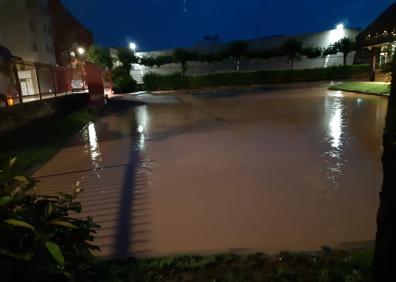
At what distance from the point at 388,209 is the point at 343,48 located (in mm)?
41535

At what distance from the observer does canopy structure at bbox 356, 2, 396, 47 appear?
2095 centimetres

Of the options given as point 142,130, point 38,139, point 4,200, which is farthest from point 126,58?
point 4,200

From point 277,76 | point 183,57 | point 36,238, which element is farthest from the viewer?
point 183,57

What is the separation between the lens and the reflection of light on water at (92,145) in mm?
8407

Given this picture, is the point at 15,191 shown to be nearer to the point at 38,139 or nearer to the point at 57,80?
the point at 38,139

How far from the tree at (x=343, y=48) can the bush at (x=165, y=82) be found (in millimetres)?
17980

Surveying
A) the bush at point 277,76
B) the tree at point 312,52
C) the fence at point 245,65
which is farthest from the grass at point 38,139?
the tree at point 312,52

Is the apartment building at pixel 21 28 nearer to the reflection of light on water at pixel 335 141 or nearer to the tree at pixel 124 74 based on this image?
the tree at pixel 124 74

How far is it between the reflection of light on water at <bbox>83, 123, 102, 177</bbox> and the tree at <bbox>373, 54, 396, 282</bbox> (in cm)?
644

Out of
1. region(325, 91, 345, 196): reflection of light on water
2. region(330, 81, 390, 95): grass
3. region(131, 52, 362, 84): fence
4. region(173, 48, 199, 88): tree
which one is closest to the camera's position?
region(325, 91, 345, 196): reflection of light on water

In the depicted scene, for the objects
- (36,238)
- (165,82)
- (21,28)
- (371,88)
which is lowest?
(371,88)

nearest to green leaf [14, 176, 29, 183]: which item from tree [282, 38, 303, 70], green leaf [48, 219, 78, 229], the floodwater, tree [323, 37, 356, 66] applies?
green leaf [48, 219, 78, 229]

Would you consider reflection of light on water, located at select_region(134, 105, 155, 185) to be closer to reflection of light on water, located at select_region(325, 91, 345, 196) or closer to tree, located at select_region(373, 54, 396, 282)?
reflection of light on water, located at select_region(325, 91, 345, 196)

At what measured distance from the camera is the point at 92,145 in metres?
10.2
